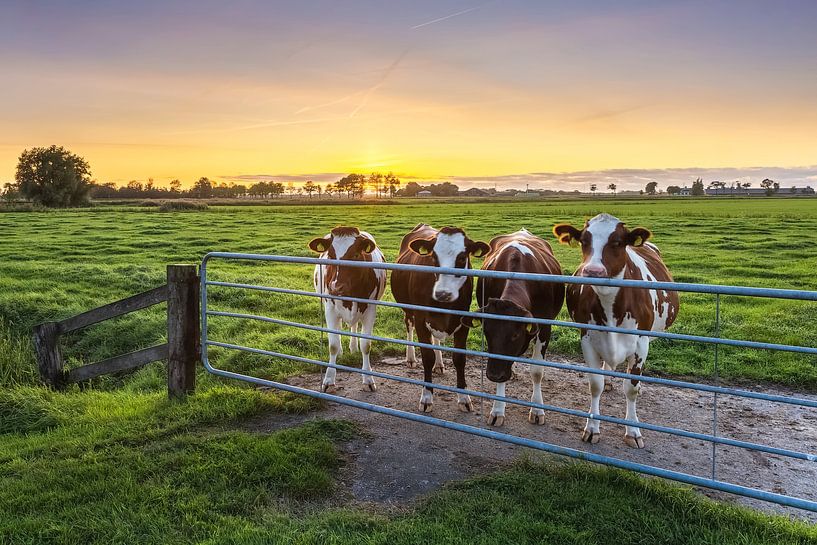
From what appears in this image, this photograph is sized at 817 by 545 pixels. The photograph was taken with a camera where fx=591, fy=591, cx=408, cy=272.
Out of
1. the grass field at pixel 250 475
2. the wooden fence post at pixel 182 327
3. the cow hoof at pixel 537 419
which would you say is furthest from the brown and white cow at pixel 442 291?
the wooden fence post at pixel 182 327

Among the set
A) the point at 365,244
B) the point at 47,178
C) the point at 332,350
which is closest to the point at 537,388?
the point at 332,350

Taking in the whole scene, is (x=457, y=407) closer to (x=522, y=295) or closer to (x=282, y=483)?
(x=522, y=295)

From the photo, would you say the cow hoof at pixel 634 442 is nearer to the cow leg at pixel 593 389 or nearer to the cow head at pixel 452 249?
the cow leg at pixel 593 389

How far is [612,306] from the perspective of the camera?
5.62 m

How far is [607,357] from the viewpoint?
5680 millimetres

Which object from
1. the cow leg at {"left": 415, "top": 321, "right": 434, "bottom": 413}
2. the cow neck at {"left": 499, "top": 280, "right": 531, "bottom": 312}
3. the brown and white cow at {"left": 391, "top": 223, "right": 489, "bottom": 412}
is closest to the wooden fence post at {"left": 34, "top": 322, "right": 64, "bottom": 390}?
the brown and white cow at {"left": 391, "top": 223, "right": 489, "bottom": 412}

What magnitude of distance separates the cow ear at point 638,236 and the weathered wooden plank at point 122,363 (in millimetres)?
4954

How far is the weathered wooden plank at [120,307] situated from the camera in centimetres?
646

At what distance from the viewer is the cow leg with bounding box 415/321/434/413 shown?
249 inches

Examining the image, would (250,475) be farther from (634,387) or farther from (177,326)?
(634,387)

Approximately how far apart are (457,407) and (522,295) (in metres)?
1.45

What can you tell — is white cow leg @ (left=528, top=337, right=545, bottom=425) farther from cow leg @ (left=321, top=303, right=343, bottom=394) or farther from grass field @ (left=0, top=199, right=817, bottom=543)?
cow leg @ (left=321, top=303, right=343, bottom=394)

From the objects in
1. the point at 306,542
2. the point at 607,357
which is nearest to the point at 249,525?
the point at 306,542

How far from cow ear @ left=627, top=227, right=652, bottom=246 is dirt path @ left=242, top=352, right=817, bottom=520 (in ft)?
6.14
